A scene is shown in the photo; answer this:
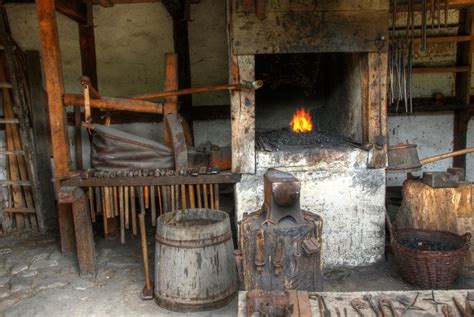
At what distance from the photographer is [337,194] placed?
15.3 feet

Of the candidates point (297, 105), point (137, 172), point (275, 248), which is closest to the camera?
point (275, 248)

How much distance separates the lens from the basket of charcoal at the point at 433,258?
420cm

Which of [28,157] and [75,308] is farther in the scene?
[28,157]

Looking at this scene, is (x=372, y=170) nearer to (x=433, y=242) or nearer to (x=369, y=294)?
(x=433, y=242)

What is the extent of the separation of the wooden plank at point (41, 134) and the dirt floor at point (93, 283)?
0.98 metres

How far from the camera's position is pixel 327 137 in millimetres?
5250

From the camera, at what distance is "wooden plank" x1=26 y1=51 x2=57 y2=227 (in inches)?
240

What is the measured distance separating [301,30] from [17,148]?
13.4ft

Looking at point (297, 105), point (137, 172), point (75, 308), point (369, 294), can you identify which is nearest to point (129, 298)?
point (75, 308)

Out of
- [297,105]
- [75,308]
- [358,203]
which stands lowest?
[75,308]

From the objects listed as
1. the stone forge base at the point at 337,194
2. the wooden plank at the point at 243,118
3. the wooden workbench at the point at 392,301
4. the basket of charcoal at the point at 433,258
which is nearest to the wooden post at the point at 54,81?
the wooden plank at the point at 243,118

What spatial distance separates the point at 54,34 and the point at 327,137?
3.06 meters

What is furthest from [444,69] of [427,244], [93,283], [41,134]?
[41,134]

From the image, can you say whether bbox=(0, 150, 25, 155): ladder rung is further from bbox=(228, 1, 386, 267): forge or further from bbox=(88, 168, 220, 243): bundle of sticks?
bbox=(228, 1, 386, 267): forge
